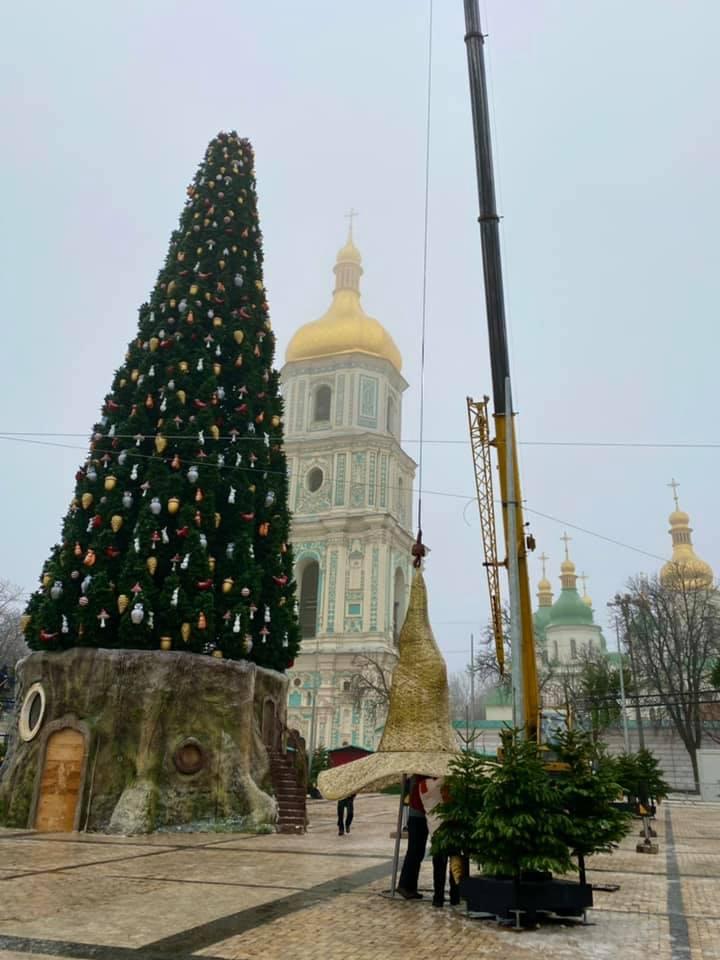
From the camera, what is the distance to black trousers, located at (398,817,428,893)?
787 centimetres

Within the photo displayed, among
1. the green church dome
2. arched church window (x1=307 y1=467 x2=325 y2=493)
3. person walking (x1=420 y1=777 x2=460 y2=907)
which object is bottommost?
person walking (x1=420 y1=777 x2=460 y2=907)

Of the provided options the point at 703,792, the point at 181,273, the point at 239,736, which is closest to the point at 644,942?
the point at 239,736

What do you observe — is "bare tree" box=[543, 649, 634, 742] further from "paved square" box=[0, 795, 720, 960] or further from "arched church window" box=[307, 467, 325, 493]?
"paved square" box=[0, 795, 720, 960]

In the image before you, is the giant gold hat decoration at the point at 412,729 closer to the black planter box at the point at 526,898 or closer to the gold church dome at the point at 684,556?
the black planter box at the point at 526,898

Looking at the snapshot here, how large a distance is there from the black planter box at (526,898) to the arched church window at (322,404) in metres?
44.8

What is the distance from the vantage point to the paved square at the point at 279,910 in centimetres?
584

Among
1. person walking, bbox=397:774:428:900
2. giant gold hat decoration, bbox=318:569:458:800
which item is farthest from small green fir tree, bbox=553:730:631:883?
person walking, bbox=397:774:428:900

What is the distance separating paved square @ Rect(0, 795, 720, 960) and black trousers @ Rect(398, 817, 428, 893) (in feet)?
0.90

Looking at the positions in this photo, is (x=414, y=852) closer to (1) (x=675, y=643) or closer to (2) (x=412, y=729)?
(2) (x=412, y=729)

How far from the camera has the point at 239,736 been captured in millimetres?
14672

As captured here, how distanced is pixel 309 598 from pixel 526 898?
42.6 metres

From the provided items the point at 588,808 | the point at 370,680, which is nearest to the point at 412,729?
the point at 588,808

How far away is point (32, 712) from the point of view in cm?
1472

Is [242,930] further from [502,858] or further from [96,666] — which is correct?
[96,666]
